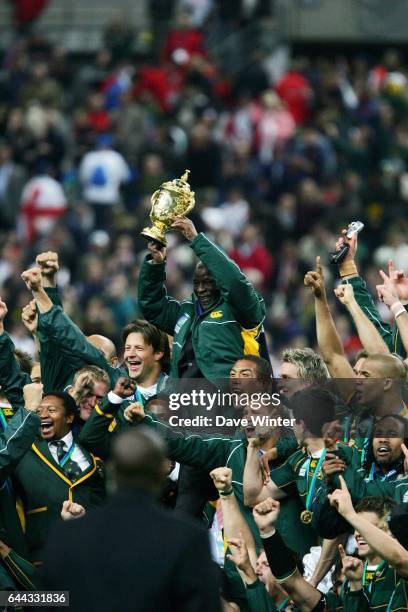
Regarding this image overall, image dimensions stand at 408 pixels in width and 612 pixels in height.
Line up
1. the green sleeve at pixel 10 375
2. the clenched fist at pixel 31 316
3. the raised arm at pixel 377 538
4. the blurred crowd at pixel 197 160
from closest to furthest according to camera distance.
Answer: the raised arm at pixel 377 538 < the green sleeve at pixel 10 375 < the clenched fist at pixel 31 316 < the blurred crowd at pixel 197 160

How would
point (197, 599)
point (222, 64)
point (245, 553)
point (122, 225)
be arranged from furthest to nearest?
point (222, 64)
point (122, 225)
point (245, 553)
point (197, 599)

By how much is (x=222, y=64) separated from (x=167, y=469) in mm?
14891

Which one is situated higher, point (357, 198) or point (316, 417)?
point (316, 417)

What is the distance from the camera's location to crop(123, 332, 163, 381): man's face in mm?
8664

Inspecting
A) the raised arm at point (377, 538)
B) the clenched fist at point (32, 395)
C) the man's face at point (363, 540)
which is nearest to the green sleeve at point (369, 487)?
the man's face at point (363, 540)

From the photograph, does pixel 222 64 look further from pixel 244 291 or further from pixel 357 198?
pixel 244 291

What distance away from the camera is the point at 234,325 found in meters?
8.41

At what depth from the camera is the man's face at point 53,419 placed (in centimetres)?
808

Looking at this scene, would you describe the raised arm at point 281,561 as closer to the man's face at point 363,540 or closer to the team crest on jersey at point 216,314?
the man's face at point 363,540

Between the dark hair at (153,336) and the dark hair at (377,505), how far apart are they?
188 centimetres

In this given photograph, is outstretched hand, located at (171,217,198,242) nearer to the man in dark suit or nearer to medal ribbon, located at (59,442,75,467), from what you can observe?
medal ribbon, located at (59,442,75,467)

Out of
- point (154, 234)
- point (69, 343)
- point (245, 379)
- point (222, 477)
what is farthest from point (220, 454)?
point (154, 234)

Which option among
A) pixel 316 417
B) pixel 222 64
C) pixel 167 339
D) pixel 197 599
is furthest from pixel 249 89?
pixel 197 599

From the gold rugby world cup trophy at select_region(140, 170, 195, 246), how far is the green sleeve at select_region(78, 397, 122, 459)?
4.02ft
